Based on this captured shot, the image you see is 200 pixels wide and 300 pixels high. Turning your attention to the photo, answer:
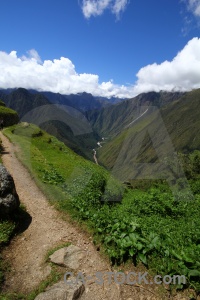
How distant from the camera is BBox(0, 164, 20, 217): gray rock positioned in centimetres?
1592

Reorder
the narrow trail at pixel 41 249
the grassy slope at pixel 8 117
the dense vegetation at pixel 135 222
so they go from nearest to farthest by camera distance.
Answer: the narrow trail at pixel 41 249 → the dense vegetation at pixel 135 222 → the grassy slope at pixel 8 117

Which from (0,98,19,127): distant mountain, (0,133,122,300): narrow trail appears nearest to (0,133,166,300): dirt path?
(0,133,122,300): narrow trail

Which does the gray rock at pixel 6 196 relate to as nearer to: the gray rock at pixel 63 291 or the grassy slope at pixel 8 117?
the gray rock at pixel 63 291

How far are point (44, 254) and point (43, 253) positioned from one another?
129mm

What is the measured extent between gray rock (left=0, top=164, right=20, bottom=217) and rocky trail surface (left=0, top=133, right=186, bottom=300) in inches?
65.0

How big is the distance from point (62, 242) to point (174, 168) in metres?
66.0

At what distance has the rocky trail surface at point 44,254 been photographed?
437 inches

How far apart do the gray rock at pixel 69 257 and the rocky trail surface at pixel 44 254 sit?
0.28 metres

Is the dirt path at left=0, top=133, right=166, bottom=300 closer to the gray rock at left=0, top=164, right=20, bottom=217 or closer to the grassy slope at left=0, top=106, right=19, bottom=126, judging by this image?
the gray rock at left=0, top=164, right=20, bottom=217

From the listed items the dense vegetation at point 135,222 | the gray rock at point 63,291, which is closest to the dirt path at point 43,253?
the gray rock at point 63,291

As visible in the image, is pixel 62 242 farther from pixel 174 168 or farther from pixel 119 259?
pixel 174 168

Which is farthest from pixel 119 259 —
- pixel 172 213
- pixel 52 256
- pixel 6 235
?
pixel 172 213

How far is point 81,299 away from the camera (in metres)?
10.8

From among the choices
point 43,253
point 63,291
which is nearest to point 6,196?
point 43,253
